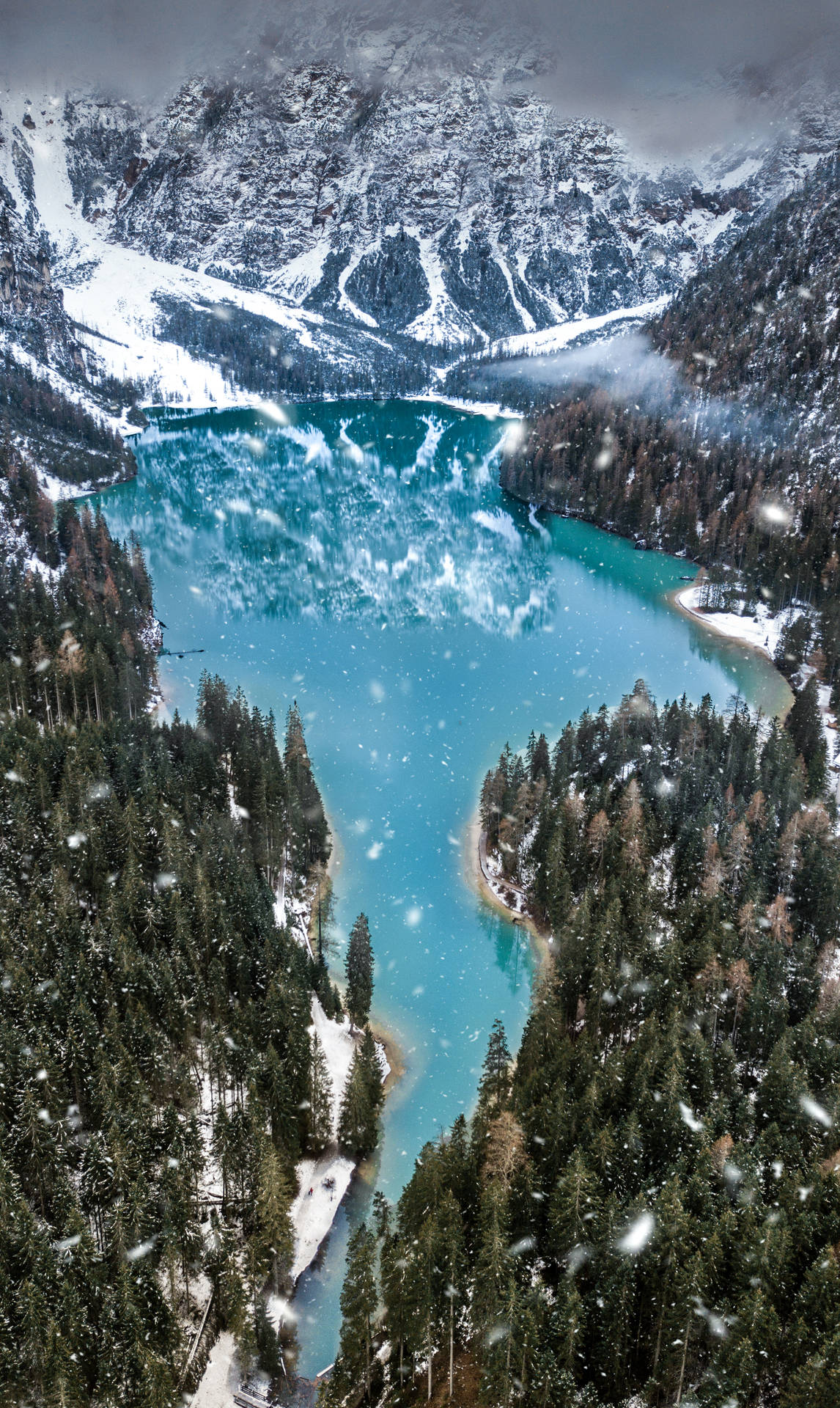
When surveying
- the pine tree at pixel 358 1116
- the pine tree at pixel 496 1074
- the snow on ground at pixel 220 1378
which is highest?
the pine tree at pixel 496 1074

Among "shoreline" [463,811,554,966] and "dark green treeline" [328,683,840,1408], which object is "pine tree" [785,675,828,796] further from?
"shoreline" [463,811,554,966]

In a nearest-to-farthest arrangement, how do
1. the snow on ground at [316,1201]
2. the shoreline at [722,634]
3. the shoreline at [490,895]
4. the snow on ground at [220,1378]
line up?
the snow on ground at [220,1378] < the snow on ground at [316,1201] < the shoreline at [490,895] < the shoreline at [722,634]

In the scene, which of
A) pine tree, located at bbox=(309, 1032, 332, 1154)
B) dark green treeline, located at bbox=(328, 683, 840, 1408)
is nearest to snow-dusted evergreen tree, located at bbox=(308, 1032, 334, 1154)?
pine tree, located at bbox=(309, 1032, 332, 1154)

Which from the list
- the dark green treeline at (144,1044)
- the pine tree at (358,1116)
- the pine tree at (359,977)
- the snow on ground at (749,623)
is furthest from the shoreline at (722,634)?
the pine tree at (358,1116)

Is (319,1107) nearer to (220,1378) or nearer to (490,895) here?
(220,1378)

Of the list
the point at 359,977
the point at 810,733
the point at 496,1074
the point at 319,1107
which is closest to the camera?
the point at 496,1074

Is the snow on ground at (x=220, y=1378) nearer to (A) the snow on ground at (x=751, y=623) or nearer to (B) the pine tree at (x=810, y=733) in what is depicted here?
(B) the pine tree at (x=810, y=733)

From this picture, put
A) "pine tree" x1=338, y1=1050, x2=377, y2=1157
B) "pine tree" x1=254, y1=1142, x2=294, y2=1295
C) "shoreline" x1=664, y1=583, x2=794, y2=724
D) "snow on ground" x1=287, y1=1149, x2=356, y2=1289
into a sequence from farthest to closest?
"shoreline" x1=664, y1=583, x2=794, y2=724 < "pine tree" x1=338, y1=1050, x2=377, y2=1157 < "snow on ground" x1=287, y1=1149, x2=356, y2=1289 < "pine tree" x1=254, y1=1142, x2=294, y2=1295

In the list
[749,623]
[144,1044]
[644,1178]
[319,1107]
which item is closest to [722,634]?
[749,623]
